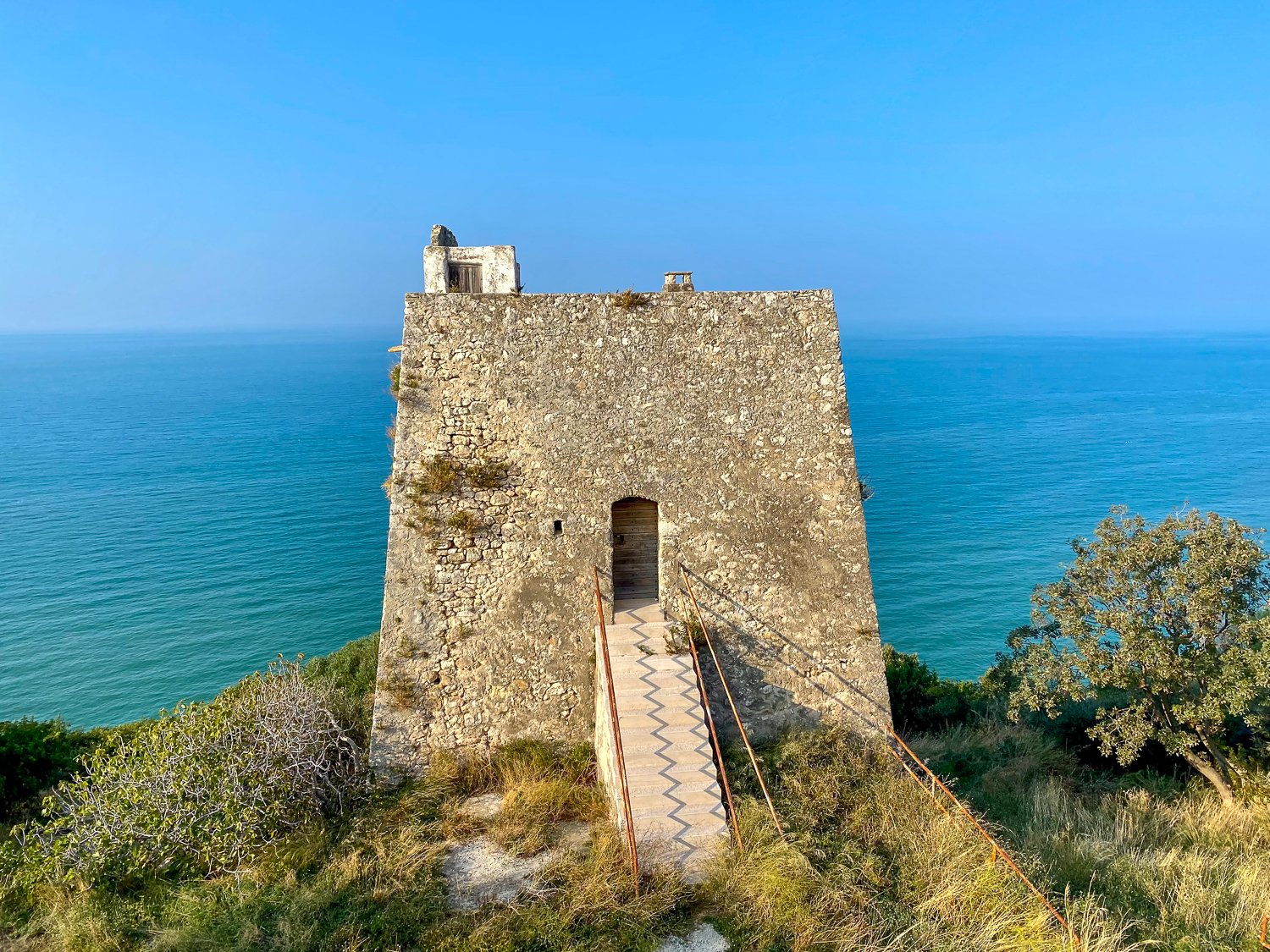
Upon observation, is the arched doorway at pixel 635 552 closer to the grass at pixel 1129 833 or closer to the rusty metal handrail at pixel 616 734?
the rusty metal handrail at pixel 616 734

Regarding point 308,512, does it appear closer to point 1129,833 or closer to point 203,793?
point 203,793

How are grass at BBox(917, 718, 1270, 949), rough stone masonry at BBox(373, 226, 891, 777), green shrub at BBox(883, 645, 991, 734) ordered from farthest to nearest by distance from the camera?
green shrub at BBox(883, 645, 991, 734), rough stone masonry at BBox(373, 226, 891, 777), grass at BBox(917, 718, 1270, 949)

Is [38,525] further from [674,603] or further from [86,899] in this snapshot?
[674,603]

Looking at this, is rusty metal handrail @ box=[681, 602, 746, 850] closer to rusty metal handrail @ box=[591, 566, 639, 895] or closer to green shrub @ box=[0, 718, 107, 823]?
rusty metal handrail @ box=[591, 566, 639, 895]

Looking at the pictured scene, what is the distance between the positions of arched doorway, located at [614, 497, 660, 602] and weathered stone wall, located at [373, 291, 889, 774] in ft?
2.16

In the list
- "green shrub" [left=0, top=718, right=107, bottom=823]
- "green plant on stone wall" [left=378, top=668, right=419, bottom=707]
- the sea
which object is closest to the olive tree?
the sea

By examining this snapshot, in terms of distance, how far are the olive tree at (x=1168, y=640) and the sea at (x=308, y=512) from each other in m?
4.89

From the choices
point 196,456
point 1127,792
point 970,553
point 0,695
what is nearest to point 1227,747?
point 1127,792

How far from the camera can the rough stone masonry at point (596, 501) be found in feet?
33.2

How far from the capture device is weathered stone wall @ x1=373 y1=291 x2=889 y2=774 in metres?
10.1

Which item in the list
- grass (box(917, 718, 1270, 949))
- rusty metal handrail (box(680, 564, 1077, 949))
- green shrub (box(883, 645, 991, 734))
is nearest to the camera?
rusty metal handrail (box(680, 564, 1077, 949))

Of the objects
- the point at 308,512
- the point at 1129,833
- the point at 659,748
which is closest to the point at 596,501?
the point at 659,748

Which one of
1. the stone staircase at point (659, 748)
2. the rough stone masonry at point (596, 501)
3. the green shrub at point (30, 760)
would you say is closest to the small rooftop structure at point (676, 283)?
the rough stone masonry at point (596, 501)

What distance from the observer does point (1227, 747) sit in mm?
11266
